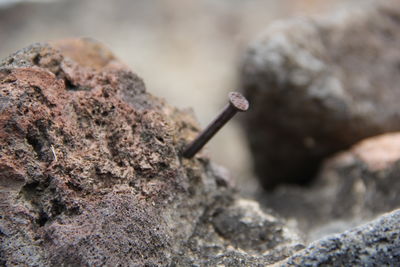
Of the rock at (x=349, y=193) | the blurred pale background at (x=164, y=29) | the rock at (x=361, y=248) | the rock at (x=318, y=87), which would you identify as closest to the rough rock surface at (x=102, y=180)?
the rock at (x=361, y=248)

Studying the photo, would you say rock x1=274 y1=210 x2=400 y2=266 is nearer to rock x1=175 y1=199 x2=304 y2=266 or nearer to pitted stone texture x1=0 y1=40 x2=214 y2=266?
rock x1=175 y1=199 x2=304 y2=266

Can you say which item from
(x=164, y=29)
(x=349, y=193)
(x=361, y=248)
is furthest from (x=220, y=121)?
(x=164, y=29)

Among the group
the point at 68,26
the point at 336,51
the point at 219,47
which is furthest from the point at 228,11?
the point at 336,51

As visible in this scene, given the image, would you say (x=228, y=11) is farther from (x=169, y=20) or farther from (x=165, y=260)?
(x=165, y=260)

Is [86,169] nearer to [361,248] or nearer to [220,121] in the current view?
[220,121]

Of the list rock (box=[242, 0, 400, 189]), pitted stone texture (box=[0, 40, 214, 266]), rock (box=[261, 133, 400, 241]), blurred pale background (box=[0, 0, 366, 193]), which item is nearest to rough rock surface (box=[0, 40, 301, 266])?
pitted stone texture (box=[0, 40, 214, 266])

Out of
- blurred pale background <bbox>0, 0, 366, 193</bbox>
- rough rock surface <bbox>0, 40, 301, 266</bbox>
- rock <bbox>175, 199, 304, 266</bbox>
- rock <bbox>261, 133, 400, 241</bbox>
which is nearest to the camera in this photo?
rough rock surface <bbox>0, 40, 301, 266</bbox>
